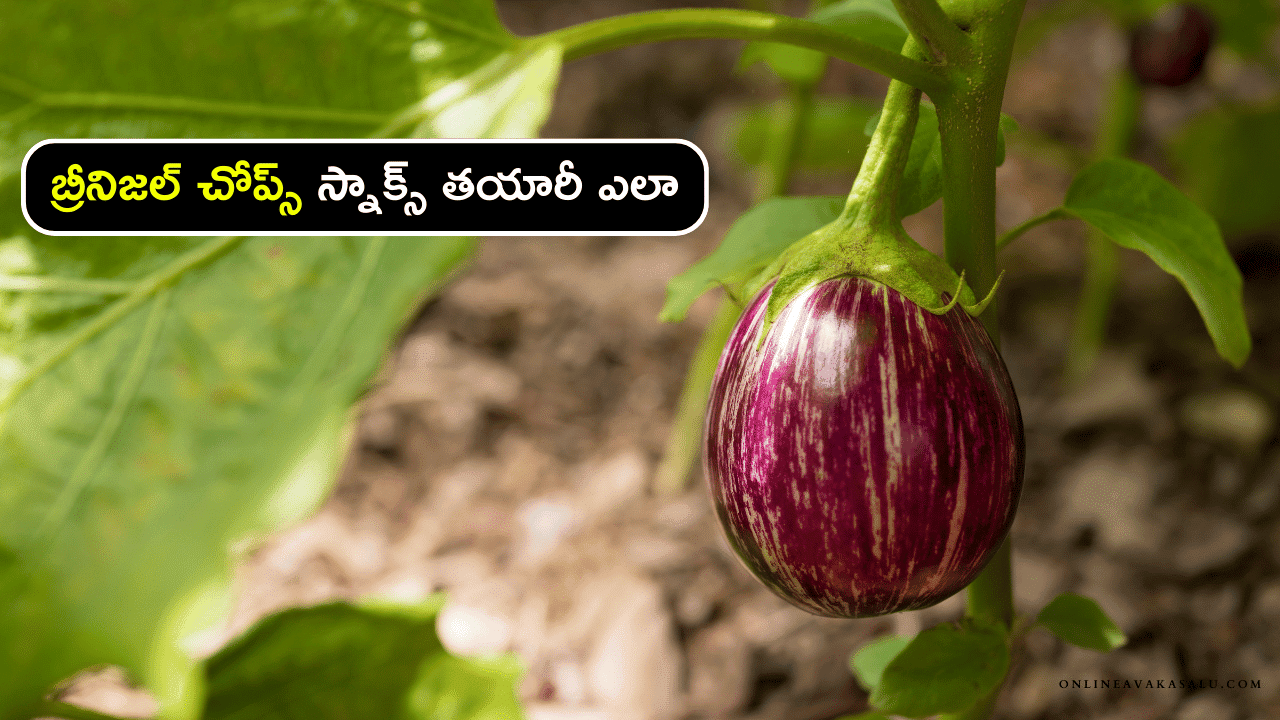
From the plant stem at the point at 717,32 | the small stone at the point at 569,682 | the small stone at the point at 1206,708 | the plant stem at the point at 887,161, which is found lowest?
the small stone at the point at 1206,708

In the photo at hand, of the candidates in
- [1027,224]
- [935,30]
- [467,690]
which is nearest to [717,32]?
[935,30]

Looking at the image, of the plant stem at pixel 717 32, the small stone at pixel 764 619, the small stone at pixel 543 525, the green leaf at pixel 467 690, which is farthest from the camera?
the small stone at pixel 543 525

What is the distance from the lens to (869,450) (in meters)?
0.36

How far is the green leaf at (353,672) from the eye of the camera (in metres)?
0.55

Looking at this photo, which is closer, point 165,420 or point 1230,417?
point 165,420

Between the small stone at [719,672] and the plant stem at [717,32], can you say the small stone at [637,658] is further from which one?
the plant stem at [717,32]

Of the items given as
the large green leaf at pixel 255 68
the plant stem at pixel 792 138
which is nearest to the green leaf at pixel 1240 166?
the plant stem at pixel 792 138

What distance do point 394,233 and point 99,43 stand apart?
143 mm

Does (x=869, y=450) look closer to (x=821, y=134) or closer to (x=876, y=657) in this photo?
(x=876, y=657)

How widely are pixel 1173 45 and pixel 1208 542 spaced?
0.54 meters

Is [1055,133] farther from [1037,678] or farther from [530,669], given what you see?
[530,669]

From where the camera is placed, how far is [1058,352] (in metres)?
1.30

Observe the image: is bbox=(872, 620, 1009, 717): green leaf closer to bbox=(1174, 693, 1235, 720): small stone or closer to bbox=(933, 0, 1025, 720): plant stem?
bbox=(933, 0, 1025, 720): plant stem

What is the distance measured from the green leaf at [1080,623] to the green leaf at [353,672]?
0.99 ft
